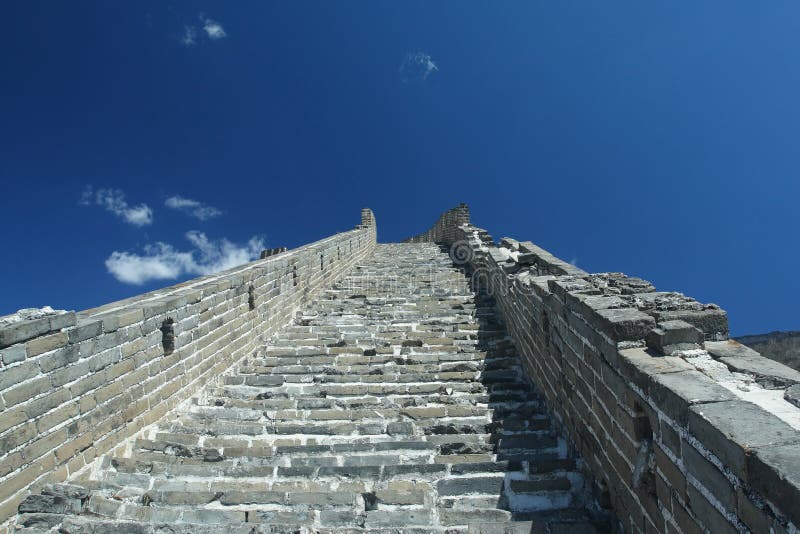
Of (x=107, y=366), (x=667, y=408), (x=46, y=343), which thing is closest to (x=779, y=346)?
(x=667, y=408)

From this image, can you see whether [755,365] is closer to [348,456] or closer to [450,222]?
[348,456]

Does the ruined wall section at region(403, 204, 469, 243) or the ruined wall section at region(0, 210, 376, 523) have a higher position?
the ruined wall section at region(403, 204, 469, 243)

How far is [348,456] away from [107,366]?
2.26 m

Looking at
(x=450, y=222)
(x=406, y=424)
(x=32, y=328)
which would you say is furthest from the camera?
(x=450, y=222)

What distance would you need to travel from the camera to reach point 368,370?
20.2 ft

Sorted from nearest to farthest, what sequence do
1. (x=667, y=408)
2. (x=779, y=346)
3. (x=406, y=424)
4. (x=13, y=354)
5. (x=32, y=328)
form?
(x=667, y=408) → (x=13, y=354) → (x=32, y=328) → (x=406, y=424) → (x=779, y=346)

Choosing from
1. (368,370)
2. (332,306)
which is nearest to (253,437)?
(368,370)

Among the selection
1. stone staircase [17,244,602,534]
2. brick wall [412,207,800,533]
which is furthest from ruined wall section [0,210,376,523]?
brick wall [412,207,800,533]

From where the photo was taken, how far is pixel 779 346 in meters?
7.45

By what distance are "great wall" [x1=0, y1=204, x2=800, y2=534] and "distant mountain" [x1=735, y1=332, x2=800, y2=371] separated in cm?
359

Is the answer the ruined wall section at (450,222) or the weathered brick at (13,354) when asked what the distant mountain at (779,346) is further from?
the ruined wall section at (450,222)

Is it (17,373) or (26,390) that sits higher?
(17,373)

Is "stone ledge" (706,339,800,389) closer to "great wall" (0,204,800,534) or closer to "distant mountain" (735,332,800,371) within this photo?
"great wall" (0,204,800,534)

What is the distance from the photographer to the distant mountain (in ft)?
22.6
